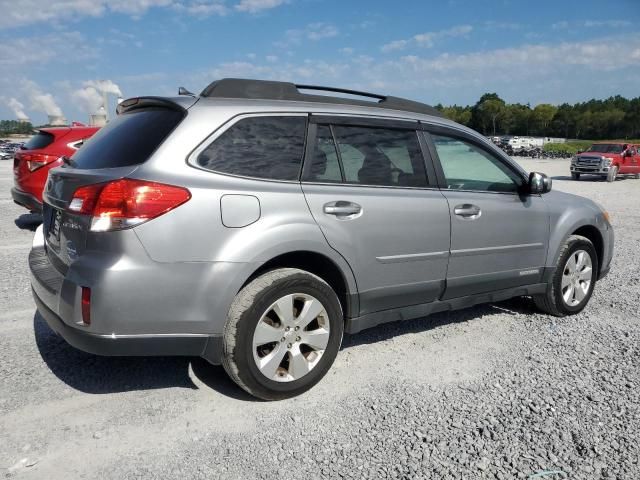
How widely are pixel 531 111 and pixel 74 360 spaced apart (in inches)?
5358

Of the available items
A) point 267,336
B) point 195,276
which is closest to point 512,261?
point 267,336

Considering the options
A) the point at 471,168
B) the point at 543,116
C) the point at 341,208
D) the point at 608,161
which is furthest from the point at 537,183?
the point at 543,116

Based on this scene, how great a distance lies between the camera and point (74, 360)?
3.57 meters

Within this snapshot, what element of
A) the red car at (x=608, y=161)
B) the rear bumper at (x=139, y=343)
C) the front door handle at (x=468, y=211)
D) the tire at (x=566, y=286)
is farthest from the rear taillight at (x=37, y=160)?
the red car at (x=608, y=161)

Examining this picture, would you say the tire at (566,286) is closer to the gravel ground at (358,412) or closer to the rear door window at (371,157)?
the gravel ground at (358,412)

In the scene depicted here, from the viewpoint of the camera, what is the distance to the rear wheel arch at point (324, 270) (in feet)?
9.95

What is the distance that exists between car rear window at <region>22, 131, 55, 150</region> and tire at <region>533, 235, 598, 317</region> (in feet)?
24.5

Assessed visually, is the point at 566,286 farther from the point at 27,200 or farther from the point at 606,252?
the point at 27,200

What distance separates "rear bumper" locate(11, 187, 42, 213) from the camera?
304 inches

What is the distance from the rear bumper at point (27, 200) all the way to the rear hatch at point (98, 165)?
5.04 meters

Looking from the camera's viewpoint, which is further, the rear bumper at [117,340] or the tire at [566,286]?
the tire at [566,286]

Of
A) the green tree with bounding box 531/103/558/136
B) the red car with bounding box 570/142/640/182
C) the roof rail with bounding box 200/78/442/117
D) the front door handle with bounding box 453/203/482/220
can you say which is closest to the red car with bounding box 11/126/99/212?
the roof rail with bounding box 200/78/442/117

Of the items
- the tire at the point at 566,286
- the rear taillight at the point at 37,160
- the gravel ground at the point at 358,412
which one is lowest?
the gravel ground at the point at 358,412

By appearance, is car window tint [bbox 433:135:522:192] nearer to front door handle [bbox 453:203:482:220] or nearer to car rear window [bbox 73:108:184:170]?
front door handle [bbox 453:203:482:220]
